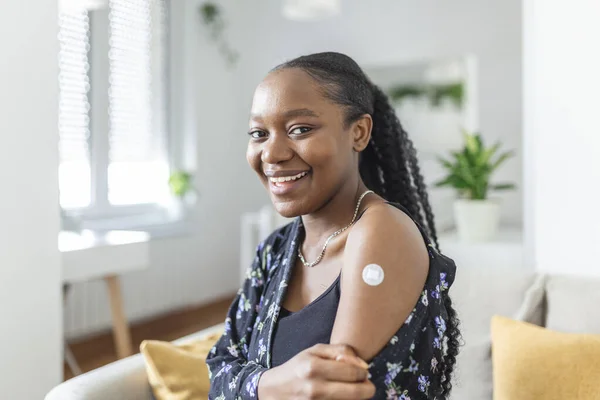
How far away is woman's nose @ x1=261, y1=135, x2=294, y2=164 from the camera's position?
0.95 metres

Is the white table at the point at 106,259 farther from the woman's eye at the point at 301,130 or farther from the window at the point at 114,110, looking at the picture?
the woman's eye at the point at 301,130

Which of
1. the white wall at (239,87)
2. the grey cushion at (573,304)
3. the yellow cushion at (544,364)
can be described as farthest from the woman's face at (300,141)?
the white wall at (239,87)

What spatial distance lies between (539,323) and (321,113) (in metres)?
0.96

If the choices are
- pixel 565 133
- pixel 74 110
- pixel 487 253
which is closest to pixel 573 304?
pixel 565 133

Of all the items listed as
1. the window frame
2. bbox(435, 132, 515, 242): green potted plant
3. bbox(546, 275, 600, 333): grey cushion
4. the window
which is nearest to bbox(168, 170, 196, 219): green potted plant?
the window

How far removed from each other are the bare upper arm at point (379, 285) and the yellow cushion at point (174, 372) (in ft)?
2.10

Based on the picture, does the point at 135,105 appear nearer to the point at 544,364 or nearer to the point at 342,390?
the point at 544,364

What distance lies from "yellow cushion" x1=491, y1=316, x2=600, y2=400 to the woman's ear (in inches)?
27.8

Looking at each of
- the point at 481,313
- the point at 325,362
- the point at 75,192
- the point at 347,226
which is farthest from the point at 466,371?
the point at 75,192

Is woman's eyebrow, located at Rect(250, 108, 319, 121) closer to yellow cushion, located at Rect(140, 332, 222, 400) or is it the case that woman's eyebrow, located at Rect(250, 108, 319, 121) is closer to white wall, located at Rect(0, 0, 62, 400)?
yellow cushion, located at Rect(140, 332, 222, 400)

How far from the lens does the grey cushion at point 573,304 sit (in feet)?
4.81

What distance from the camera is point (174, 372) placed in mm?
1390

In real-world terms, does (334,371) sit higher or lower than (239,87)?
lower

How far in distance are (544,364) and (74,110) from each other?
328 cm
